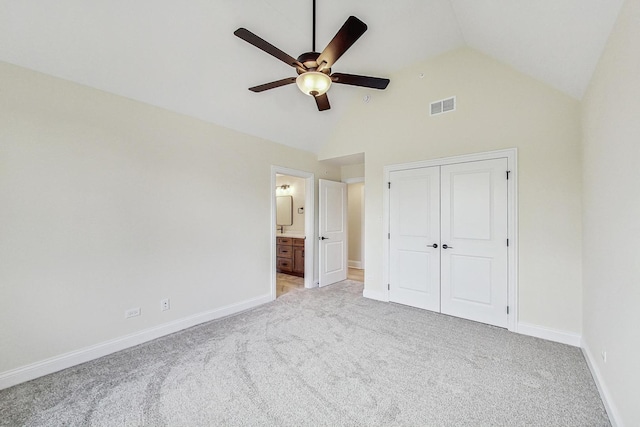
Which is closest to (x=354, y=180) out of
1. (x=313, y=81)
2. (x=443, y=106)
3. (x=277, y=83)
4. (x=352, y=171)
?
(x=352, y=171)

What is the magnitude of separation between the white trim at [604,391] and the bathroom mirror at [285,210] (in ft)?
17.3

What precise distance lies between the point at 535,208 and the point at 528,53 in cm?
159

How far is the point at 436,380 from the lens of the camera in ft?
6.96

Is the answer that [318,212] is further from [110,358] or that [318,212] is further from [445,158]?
[110,358]

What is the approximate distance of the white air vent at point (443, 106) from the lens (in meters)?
3.45

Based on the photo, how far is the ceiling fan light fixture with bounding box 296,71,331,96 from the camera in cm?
210

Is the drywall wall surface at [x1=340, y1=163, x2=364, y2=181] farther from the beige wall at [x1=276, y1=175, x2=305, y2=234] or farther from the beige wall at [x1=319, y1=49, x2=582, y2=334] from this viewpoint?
the beige wall at [x1=319, y1=49, x2=582, y2=334]

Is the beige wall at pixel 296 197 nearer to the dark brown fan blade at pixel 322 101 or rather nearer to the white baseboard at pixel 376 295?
the white baseboard at pixel 376 295

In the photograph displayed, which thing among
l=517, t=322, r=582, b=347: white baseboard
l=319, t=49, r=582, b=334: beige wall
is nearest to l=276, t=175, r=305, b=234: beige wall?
l=319, t=49, r=582, b=334: beige wall

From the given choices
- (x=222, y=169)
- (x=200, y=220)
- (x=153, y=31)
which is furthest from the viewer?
(x=222, y=169)

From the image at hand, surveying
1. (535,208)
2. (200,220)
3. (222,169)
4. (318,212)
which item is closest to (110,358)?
(200,220)

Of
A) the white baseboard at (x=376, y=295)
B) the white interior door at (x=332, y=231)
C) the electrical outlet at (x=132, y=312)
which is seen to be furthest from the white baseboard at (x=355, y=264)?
the electrical outlet at (x=132, y=312)

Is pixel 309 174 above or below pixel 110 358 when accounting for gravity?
above

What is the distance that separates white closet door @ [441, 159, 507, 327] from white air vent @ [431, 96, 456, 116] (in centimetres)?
76
